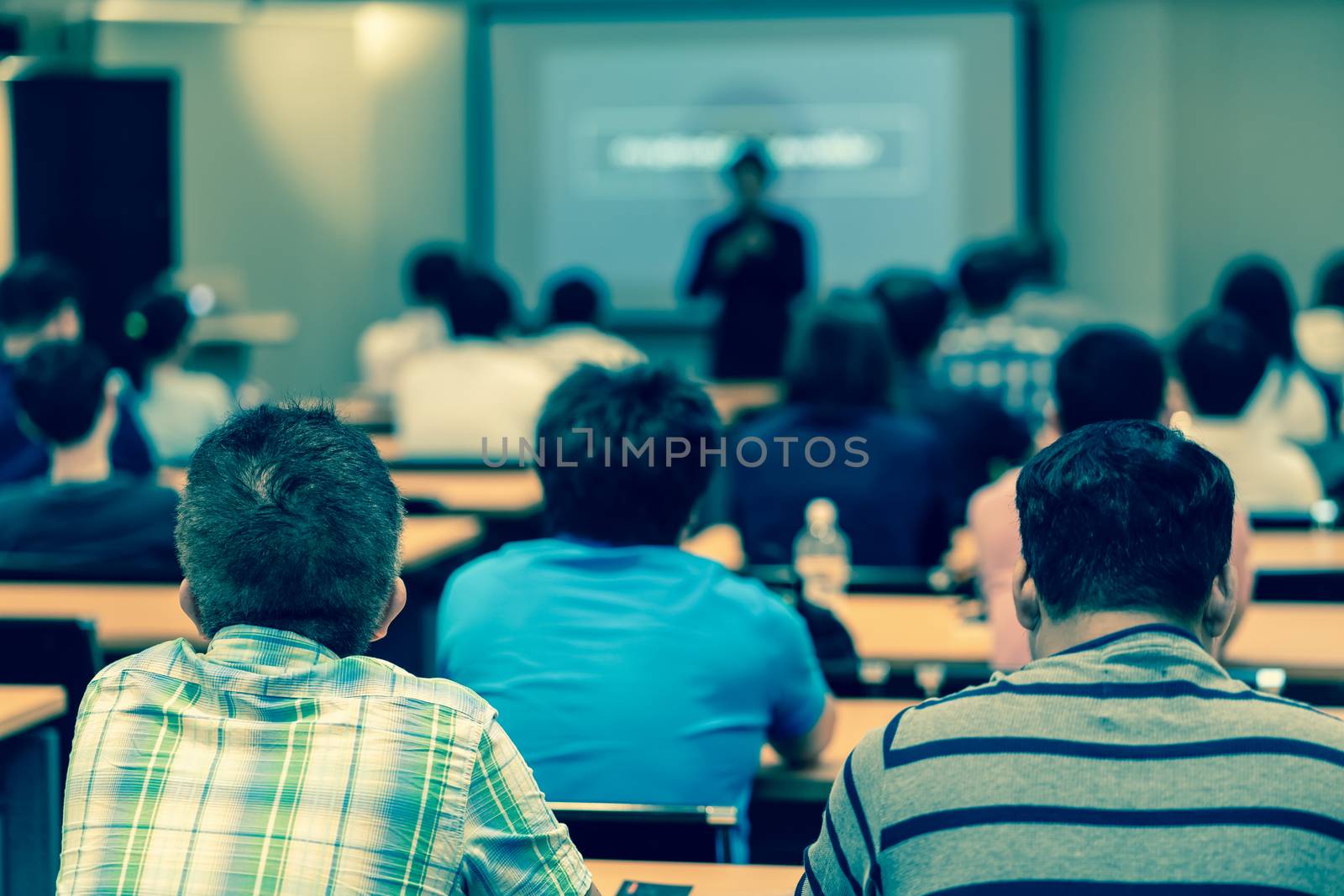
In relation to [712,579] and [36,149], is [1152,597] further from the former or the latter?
[36,149]

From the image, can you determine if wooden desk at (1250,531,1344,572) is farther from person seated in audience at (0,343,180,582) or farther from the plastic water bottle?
person seated in audience at (0,343,180,582)

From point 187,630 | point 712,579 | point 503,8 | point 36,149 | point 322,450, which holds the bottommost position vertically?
point 187,630

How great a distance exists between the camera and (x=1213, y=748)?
46.6 inches

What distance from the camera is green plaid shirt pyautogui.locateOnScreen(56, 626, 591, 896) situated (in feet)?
4.12

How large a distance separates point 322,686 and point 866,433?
2.50 meters

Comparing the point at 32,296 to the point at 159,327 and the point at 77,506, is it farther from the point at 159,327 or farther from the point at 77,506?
the point at 77,506

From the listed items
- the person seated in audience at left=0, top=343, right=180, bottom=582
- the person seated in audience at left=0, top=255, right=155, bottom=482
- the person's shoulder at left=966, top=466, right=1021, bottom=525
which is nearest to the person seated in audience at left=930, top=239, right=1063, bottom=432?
the person's shoulder at left=966, top=466, right=1021, bottom=525

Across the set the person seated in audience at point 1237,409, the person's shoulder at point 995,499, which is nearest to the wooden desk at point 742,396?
the person seated in audience at point 1237,409

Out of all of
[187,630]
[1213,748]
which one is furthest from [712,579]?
[187,630]

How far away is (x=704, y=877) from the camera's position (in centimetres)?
175

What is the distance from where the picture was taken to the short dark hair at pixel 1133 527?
1.28 meters

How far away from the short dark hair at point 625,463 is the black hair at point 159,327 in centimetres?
322

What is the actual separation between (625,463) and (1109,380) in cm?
93

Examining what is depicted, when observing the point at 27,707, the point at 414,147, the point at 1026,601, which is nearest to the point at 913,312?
the point at 27,707
